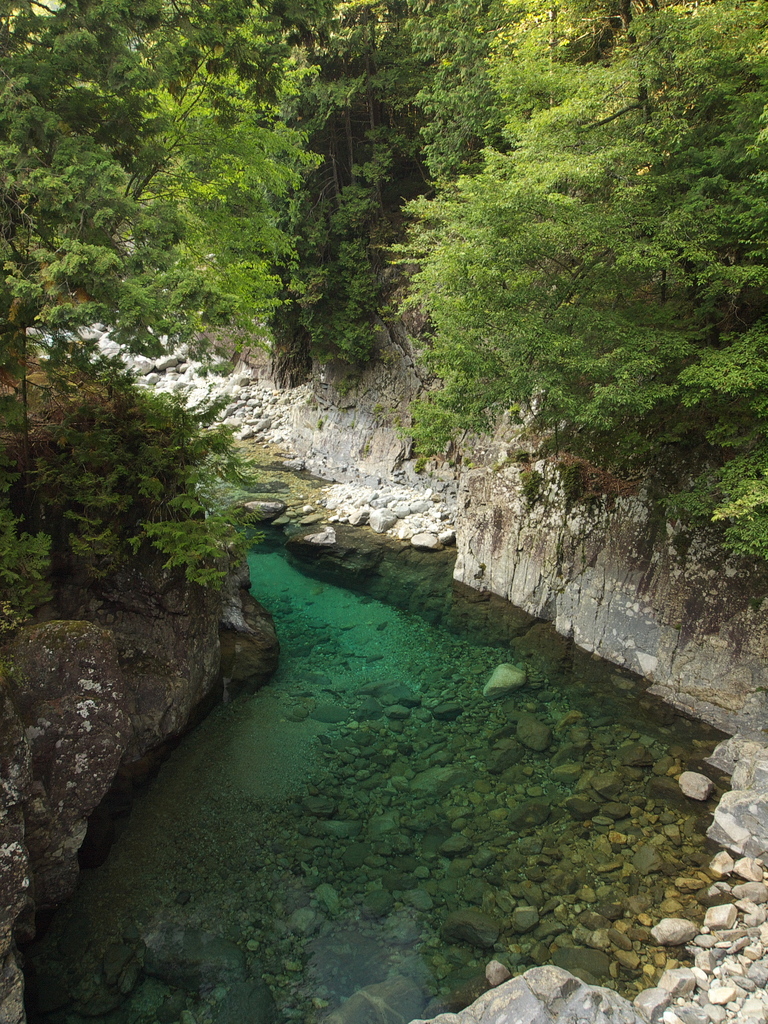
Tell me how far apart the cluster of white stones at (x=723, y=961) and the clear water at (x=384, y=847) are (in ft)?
1.09

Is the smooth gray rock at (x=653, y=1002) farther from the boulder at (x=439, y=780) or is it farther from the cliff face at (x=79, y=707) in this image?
the cliff face at (x=79, y=707)

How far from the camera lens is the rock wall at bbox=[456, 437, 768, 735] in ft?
32.3

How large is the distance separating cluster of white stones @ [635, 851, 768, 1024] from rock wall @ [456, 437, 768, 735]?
3.38 metres

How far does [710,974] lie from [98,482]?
31.1 ft

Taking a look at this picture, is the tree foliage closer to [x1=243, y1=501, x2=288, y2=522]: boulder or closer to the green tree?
the green tree

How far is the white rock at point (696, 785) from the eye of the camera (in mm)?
8320

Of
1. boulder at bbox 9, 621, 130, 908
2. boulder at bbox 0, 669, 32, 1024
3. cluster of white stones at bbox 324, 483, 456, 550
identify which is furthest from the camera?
cluster of white stones at bbox 324, 483, 456, 550

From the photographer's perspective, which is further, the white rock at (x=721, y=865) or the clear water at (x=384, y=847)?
the white rock at (x=721, y=865)

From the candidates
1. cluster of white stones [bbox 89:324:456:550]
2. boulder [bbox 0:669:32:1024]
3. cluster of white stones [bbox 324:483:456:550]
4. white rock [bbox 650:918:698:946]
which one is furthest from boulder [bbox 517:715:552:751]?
cluster of white stones [bbox 324:483:456:550]

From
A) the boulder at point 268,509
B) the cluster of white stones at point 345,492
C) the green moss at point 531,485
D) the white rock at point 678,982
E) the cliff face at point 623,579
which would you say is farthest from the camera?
the boulder at point 268,509

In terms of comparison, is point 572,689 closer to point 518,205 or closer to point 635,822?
point 635,822

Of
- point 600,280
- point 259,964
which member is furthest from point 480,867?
point 600,280

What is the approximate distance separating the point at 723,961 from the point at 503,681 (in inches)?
216

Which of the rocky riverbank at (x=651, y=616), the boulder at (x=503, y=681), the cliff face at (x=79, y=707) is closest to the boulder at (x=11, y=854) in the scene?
the cliff face at (x=79, y=707)
